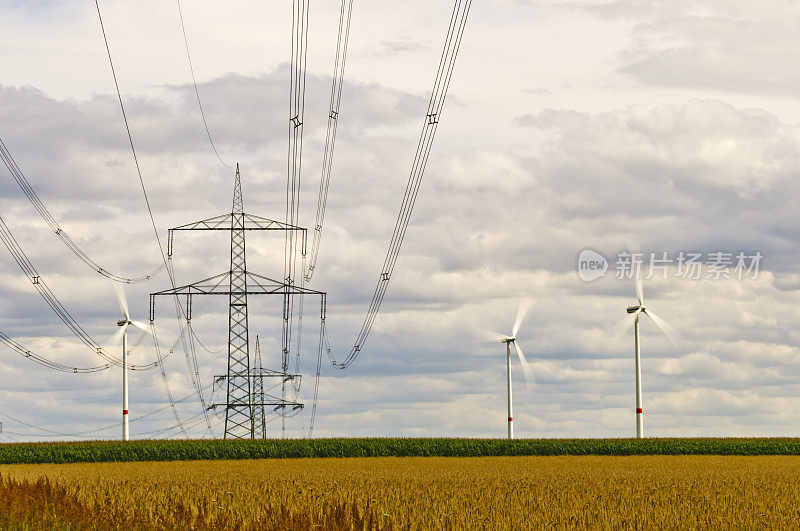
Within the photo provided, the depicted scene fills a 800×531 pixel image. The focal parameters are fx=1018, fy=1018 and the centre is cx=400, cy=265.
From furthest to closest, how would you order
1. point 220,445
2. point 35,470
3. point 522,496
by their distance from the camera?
point 220,445 < point 35,470 < point 522,496

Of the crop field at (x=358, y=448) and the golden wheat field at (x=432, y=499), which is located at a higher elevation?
the crop field at (x=358, y=448)

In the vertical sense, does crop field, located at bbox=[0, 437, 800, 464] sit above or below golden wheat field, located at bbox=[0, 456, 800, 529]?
above

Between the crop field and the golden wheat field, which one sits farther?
the crop field

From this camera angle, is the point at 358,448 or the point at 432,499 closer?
the point at 432,499

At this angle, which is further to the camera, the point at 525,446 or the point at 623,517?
the point at 525,446

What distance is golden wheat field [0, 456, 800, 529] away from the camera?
31.7 metres

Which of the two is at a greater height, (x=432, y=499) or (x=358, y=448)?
(x=358, y=448)

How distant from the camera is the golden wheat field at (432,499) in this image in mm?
31730

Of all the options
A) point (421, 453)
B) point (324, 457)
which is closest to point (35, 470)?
point (324, 457)

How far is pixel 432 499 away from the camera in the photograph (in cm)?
4291

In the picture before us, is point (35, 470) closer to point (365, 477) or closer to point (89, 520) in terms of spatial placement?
point (365, 477)

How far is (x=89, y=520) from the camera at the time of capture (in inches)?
1235

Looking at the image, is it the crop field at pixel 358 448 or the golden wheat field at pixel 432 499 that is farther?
the crop field at pixel 358 448

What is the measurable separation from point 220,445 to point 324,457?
1024 centimetres
